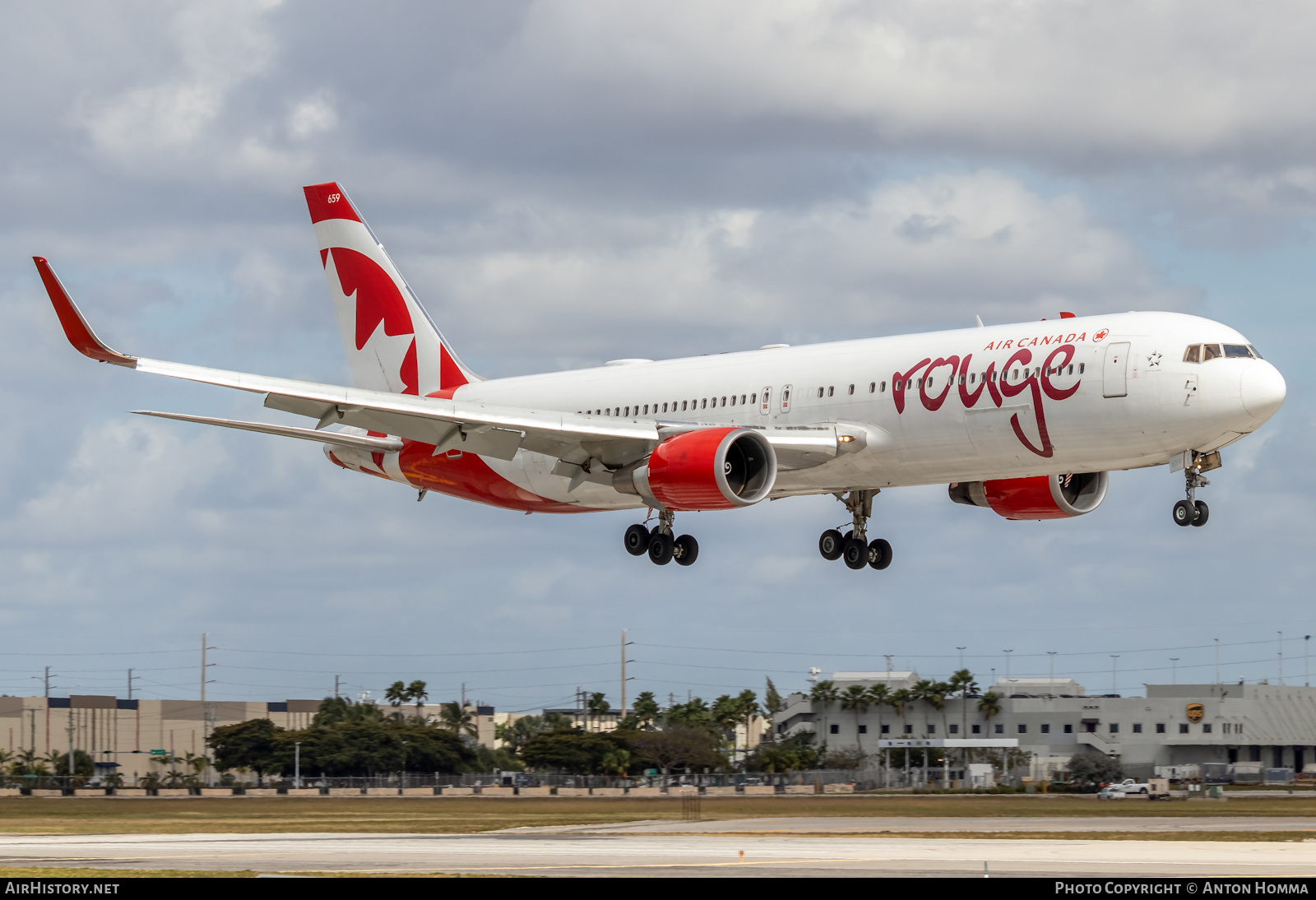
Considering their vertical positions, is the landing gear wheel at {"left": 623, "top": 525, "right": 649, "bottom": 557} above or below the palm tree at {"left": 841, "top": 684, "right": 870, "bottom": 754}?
above

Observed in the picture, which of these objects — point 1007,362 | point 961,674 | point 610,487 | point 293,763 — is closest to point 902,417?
point 1007,362

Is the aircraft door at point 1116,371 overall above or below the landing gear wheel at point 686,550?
above

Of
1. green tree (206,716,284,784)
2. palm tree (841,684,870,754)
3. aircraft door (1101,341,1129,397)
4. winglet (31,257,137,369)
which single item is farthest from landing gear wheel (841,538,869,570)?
palm tree (841,684,870,754)

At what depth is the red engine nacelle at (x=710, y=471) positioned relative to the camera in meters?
42.7

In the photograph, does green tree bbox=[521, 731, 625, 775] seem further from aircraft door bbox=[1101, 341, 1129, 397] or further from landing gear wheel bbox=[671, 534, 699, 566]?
aircraft door bbox=[1101, 341, 1129, 397]

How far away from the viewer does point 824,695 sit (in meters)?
167

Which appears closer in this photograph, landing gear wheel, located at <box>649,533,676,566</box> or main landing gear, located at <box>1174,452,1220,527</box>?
main landing gear, located at <box>1174,452,1220,527</box>

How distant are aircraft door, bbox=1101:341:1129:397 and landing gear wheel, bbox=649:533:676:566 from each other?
576 inches

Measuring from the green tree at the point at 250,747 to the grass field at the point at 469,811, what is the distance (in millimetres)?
55760

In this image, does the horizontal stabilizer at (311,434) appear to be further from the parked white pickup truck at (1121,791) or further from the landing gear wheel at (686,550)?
the parked white pickup truck at (1121,791)

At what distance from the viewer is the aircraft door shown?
129 ft

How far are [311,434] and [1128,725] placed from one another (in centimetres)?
12020

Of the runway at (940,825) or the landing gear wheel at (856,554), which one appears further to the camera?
the runway at (940,825)

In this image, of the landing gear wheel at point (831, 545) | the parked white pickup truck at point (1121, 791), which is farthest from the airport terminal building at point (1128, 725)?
the landing gear wheel at point (831, 545)
